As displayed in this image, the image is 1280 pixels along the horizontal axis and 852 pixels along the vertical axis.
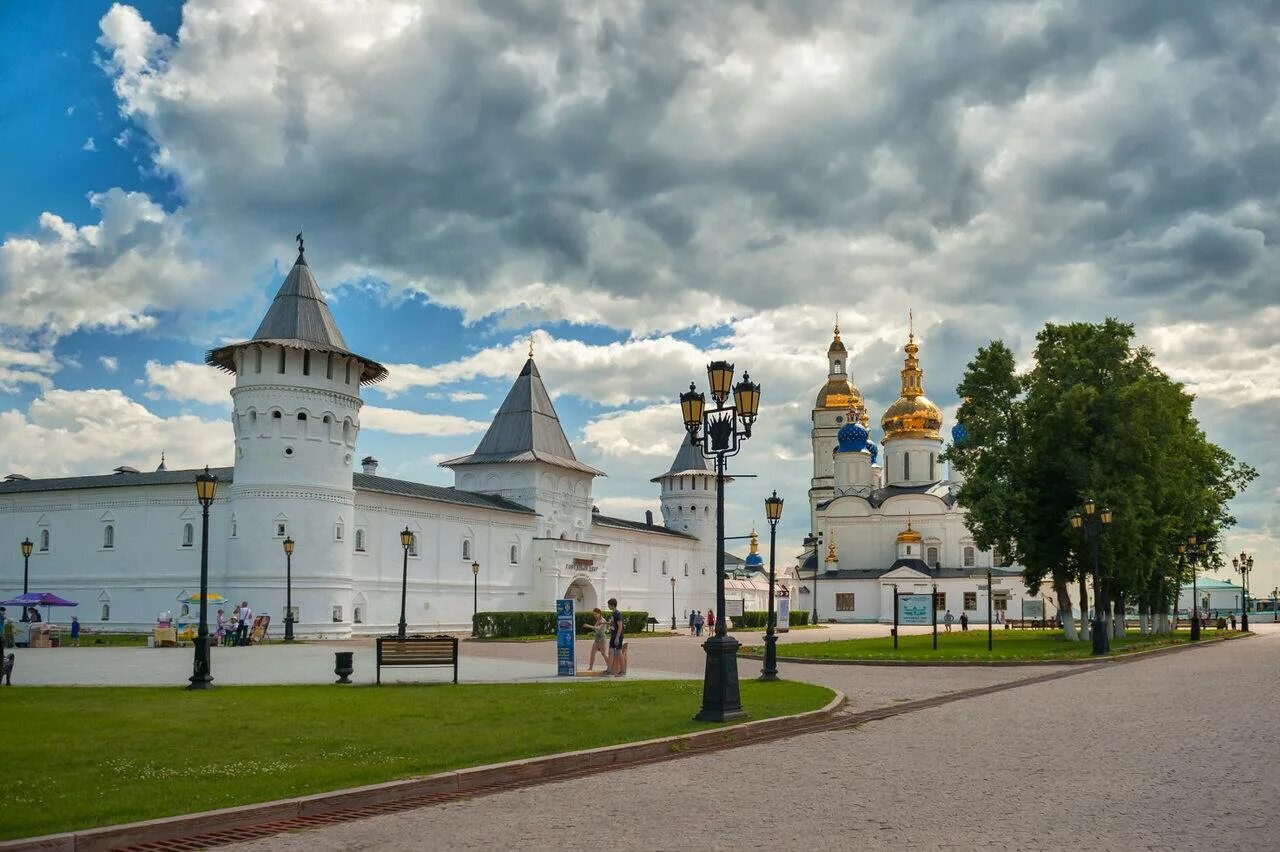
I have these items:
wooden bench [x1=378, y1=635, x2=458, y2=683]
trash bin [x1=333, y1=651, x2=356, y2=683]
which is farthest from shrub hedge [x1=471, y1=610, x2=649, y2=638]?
wooden bench [x1=378, y1=635, x2=458, y2=683]

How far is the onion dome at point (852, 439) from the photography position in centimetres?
9600

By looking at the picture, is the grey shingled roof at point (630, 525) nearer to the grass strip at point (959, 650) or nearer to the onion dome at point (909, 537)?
the onion dome at point (909, 537)

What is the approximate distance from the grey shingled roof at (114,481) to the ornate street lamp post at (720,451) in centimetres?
3436

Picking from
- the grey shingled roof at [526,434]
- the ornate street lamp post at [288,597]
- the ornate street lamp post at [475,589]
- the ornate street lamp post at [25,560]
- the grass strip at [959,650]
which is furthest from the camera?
the grey shingled roof at [526,434]

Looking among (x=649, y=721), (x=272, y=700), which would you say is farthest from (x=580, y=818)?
(x=272, y=700)

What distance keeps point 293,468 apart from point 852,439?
5967 cm

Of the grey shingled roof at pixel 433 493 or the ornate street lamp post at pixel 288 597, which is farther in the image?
the grey shingled roof at pixel 433 493

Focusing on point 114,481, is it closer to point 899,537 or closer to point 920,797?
point 920,797

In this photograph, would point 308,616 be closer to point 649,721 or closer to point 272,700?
point 272,700

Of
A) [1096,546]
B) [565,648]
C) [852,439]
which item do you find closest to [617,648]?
[565,648]

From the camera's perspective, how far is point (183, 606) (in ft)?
149

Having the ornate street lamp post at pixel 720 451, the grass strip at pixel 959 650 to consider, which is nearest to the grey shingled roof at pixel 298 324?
the grass strip at pixel 959 650

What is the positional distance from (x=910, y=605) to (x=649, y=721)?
203 ft

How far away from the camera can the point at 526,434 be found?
65188 millimetres
